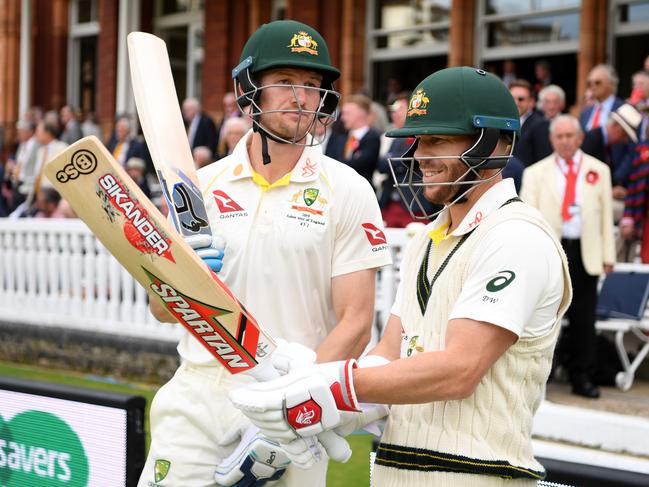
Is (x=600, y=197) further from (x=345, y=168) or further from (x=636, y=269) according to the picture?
(x=345, y=168)

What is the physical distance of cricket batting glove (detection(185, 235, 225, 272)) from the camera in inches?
112

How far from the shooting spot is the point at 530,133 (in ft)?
25.7

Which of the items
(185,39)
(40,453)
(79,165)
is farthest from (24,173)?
(79,165)

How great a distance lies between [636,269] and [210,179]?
4.78 metres

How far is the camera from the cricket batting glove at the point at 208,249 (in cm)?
285

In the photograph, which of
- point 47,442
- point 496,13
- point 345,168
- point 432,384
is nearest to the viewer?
point 432,384

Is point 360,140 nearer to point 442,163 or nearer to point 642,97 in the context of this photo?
point 642,97

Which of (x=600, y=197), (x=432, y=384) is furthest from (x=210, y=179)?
(x=600, y=197)

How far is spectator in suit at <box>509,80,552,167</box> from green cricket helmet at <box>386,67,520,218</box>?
5405 millimetres

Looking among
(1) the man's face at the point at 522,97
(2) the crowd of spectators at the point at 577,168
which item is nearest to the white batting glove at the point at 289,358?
(2) the crowd of spectators at the point at 577,168

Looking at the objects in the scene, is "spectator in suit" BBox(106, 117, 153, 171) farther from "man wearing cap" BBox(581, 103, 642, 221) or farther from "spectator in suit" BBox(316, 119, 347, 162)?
"man wearing cap" BBox(581, 103, 642, 221)

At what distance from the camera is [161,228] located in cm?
252

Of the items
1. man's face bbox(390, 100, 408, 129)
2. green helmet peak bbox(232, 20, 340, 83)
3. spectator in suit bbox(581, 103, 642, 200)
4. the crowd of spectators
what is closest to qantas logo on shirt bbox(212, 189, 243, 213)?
green helmet peak bbox(232, 20, 340, 83)

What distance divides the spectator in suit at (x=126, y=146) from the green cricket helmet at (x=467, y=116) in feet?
29.9
